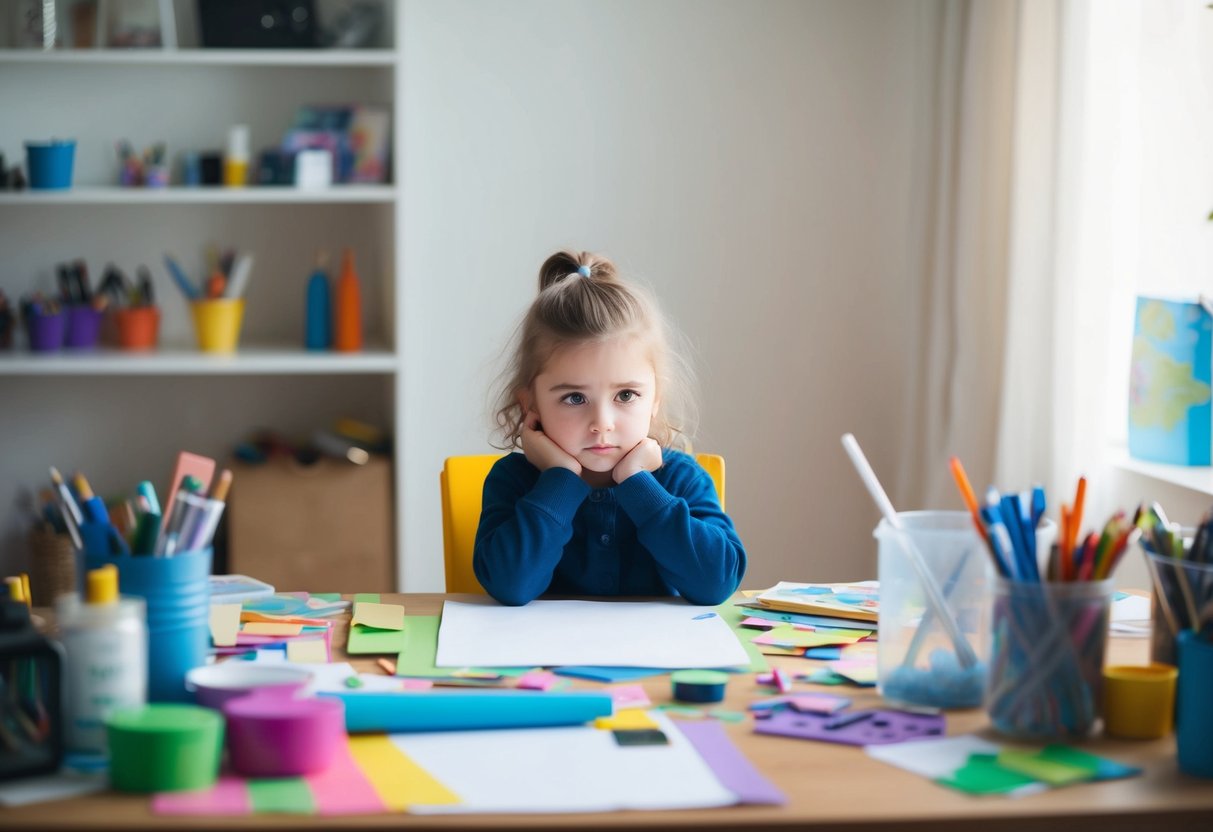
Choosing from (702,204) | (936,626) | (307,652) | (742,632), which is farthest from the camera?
(702,204)

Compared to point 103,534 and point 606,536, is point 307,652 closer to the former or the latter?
point 103,534

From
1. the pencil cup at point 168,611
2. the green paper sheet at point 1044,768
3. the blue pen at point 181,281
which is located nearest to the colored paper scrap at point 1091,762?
the green paper sheet at point 1044,768

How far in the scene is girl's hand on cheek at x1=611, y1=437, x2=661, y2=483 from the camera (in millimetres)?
1593

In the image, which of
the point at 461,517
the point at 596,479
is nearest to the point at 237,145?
the point at 461,517

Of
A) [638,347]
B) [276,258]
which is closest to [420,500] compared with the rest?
[276,258]

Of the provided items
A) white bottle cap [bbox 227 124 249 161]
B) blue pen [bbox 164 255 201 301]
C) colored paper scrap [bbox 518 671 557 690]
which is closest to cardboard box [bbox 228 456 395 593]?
blue pen [bbox 164 255 201 301]

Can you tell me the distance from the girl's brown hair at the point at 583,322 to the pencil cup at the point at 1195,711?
0.81 meters

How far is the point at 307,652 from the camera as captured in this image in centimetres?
124

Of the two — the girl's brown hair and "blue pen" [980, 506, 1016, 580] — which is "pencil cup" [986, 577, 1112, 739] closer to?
"blue pen" [980, 506, 1016, 580]

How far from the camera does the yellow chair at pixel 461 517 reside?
1.75m

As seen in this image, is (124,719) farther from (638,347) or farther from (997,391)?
(997,391)

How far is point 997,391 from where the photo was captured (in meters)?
2.80

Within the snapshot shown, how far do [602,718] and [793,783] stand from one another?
0.19 meters

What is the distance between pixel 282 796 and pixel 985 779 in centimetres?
49
